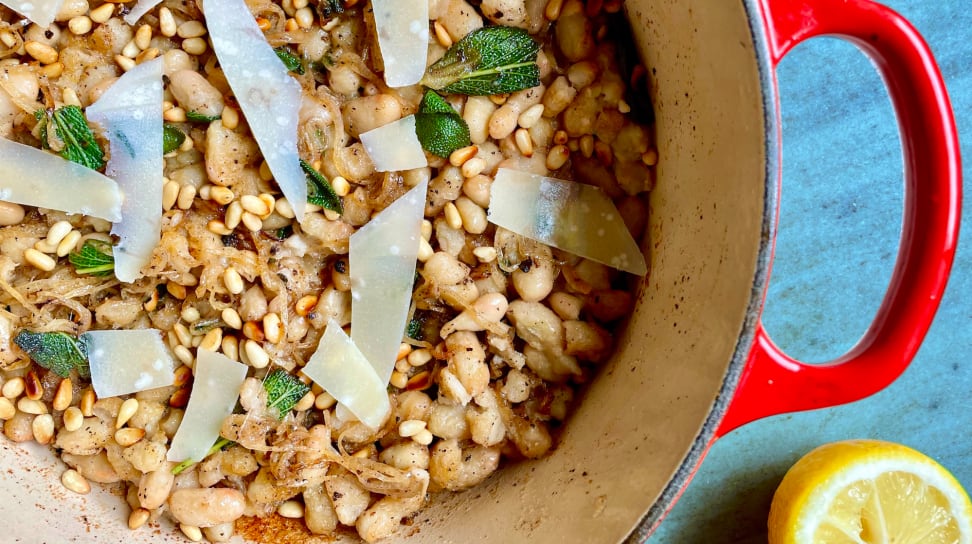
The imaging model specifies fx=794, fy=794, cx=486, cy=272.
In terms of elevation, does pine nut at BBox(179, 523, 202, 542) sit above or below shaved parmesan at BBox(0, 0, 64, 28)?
below

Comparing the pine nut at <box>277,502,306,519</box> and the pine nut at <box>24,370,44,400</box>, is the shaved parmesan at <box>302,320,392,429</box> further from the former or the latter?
the pine nut at <box>24,370,44,400</box>

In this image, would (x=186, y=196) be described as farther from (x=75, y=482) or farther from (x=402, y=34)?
(x=75, y=482)

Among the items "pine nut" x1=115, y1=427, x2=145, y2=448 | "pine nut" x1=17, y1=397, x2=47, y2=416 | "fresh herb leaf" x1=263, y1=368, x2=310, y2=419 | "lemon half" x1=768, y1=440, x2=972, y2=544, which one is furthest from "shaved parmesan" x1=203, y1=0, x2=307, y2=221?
"lemon half" x1=768, y1=440, x2=972, y2=544

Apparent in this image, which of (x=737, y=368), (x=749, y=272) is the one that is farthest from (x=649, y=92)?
(x=737, y=368)

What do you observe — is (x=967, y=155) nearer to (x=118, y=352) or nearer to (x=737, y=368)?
(x=737, y=368)

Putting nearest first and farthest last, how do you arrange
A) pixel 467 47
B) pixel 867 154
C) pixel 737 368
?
pixel 737 368
pixel 467 47
pixel 867 154
